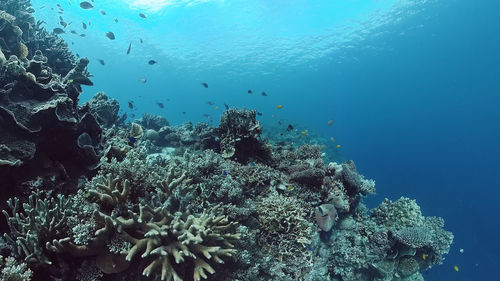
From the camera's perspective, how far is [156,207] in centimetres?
327

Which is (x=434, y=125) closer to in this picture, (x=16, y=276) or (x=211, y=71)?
(x=211, y=71)

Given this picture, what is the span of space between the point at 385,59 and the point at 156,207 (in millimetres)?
75836

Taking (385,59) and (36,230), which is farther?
(385,59)

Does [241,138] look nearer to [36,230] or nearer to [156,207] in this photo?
[156,207]

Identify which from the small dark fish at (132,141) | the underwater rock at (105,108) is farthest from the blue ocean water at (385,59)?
the small dark fish at (132,141)

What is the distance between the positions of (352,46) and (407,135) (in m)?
64.8

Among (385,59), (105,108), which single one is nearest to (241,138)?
(105,108)

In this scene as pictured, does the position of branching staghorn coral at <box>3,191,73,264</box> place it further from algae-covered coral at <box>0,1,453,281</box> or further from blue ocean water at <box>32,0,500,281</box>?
blue ocean water at <box>32,0,500,281</box>

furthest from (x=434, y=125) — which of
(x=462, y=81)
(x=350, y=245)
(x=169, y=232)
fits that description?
(x=169, y=232)

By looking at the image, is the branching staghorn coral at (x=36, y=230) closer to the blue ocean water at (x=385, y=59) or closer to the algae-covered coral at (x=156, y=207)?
the algae-covered coral at (x=156, y=207)

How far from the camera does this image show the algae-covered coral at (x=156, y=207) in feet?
9.73

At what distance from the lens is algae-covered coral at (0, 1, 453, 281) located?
2.96 m

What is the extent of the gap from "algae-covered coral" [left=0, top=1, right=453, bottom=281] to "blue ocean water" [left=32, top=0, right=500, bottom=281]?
11.1 m

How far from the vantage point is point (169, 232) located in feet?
10.0
